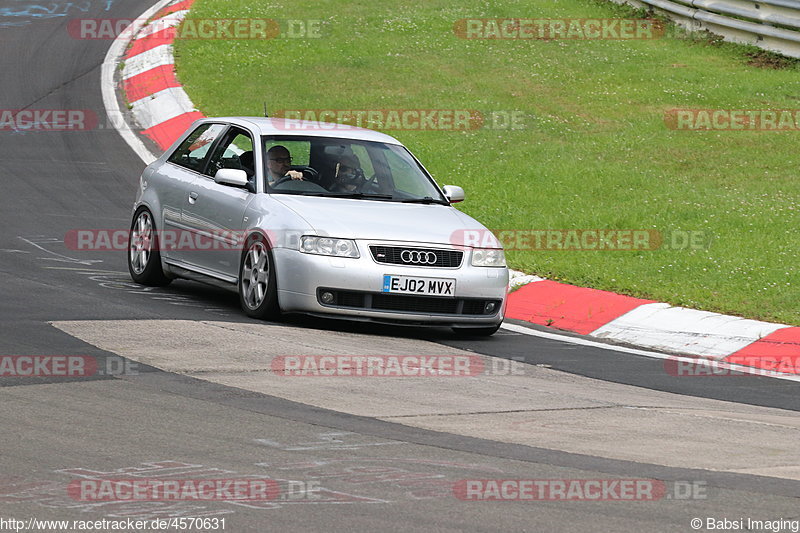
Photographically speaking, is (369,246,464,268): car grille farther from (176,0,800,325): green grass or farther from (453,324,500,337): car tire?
(176,0,800,325): green grass

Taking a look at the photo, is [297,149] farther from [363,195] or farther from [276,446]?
[276,446]

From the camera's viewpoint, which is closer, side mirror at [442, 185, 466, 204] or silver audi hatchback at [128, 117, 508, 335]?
silver audi hatchback at [128, 117, 508, 335]

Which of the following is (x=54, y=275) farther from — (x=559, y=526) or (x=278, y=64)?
(x=278, y=64)

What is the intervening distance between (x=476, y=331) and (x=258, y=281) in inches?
70.4

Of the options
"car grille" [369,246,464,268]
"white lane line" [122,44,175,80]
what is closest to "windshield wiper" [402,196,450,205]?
"car grille" [369,246,464,268]

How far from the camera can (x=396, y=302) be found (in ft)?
31.2

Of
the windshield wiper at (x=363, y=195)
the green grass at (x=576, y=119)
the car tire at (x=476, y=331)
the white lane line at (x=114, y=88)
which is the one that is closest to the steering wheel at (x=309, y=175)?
the windshield wiper at (x=363, y=195)

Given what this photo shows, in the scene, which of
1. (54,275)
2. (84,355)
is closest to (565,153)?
(54,275)

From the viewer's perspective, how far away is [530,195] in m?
14.8

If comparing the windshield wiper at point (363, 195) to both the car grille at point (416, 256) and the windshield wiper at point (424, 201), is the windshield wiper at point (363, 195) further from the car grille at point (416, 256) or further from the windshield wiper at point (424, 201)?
the car grille at point (416, 256)

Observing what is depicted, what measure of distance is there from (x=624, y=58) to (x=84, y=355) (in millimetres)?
15667

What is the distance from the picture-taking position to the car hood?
9.53 meters

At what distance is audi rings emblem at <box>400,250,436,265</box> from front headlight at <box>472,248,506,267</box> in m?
0.38

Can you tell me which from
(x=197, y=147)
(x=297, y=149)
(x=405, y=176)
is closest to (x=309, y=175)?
(x=297, y=149)
